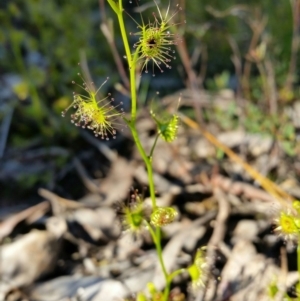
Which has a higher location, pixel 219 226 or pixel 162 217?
pixel 162 217

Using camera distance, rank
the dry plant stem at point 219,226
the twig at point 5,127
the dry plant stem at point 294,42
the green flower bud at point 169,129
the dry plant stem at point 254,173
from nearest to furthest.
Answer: the green flower bud at point 169,129
the dry plant stem at point 219,226
the dry plant stem at point 254,173
the dry plant stem at point 294,42
the twig at point 5,127

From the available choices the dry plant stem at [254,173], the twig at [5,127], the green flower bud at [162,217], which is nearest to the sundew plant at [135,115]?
the green flower bud at [162,217]

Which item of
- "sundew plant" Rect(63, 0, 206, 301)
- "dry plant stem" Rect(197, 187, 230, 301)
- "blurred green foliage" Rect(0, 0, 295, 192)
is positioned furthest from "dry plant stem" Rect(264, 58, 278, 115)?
"sundew plant" Rect(63, 0, 206, 301)

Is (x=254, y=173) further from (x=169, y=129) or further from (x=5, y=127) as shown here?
(x=5, y=127)

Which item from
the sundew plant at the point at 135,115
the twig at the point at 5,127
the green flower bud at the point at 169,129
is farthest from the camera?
the twig at the point at 5,127

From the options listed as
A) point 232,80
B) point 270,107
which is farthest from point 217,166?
point 232,80

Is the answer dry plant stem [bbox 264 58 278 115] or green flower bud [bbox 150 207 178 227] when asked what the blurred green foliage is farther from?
green flower bud [bbox 150 207 178 227]

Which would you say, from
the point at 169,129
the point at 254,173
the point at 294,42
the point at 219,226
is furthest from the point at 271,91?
the point at 169,129

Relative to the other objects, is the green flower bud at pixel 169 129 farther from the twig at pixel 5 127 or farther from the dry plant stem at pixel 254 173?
the twig at pixel 5 127

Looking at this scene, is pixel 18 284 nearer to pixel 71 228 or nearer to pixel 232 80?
pixel 71 228
